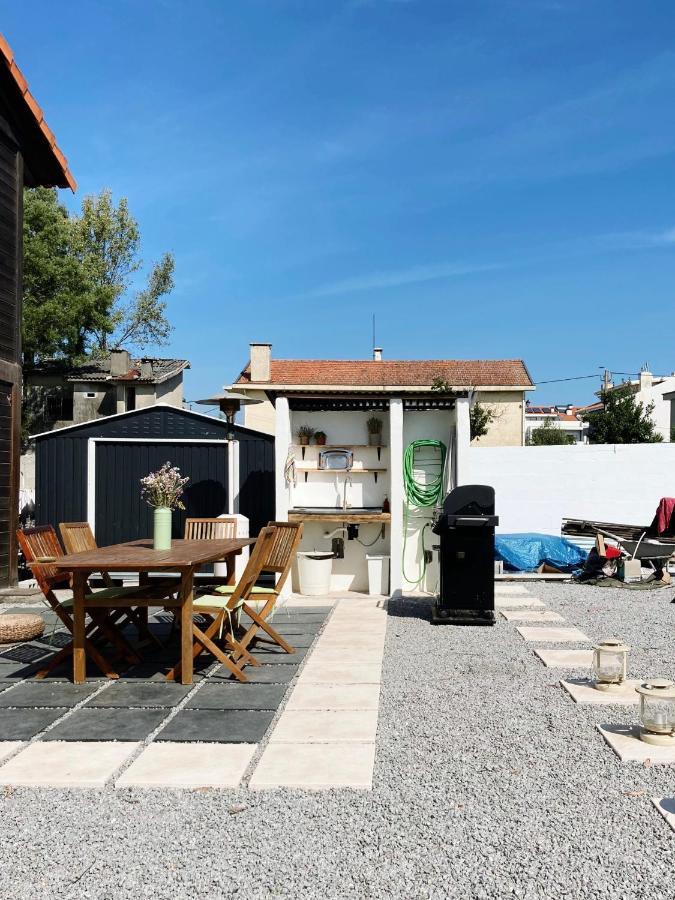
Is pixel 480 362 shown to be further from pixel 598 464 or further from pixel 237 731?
pixel 237 731

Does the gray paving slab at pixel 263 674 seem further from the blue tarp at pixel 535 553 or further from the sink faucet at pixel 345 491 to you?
the blue tarp at pixel 535 553

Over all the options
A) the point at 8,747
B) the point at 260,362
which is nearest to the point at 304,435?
the point at 8,747

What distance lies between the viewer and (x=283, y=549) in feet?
20.5

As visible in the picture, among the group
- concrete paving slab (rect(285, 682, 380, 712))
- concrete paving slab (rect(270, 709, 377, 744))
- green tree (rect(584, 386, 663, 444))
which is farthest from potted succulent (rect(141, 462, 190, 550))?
green tree (rect(584, 386, 663, 444))

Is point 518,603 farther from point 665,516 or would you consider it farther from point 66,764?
point 66,764

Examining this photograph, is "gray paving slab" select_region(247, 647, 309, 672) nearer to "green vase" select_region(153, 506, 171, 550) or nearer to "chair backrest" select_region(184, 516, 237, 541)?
"green vase" select_region(153, 506, 171, 550)

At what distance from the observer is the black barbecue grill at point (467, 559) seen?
23.9 ft

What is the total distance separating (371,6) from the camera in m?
9.97

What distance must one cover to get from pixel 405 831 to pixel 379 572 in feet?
20.0

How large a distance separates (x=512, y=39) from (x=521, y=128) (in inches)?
99.6

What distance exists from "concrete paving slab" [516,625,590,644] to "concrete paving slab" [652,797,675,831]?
11.0 feet

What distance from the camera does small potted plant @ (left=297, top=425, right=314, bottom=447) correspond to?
9.34m


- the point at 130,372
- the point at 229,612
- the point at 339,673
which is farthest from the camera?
the point at 130,372

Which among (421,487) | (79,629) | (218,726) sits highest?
(421,487)
